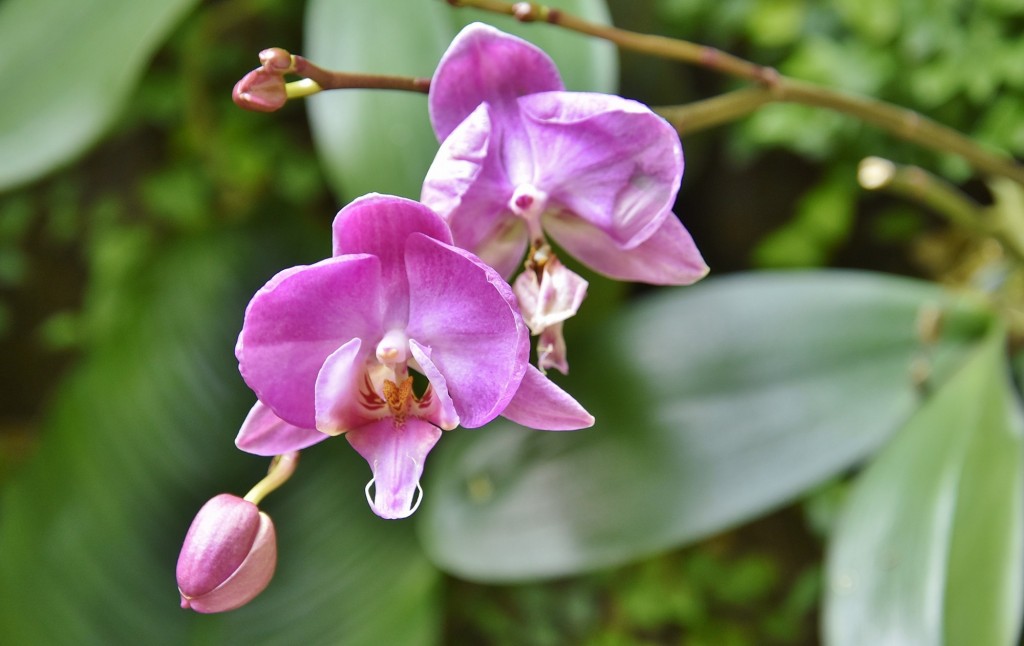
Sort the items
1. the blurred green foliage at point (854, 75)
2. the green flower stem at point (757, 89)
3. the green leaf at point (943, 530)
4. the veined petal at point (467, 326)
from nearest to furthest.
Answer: the veined petal at point (467, 326)
the green flower stem at point (757, 89)
the green leaf at point (943, 530)
the blurred green foliage at point (854, 75)

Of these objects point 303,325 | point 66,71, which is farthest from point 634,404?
point 66,71

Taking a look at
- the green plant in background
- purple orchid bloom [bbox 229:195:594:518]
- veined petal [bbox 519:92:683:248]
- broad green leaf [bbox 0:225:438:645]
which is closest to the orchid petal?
purple orchid bloom [bbox 229:195:594:518]

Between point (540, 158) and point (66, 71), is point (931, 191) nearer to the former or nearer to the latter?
point (540, 158)

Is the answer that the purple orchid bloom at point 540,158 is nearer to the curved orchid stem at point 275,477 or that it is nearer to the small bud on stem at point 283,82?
the small bud on stem at point 283,82

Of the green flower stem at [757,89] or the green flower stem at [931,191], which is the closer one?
the green flower stem at [757,89]

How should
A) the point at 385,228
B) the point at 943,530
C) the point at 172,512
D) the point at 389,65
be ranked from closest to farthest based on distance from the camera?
the point at 385,228, the point at 943,530, the point at 389,65, the point at 172,512

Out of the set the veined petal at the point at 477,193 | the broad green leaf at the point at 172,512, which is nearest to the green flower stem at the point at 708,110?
the veined petal at the point at 477,193
